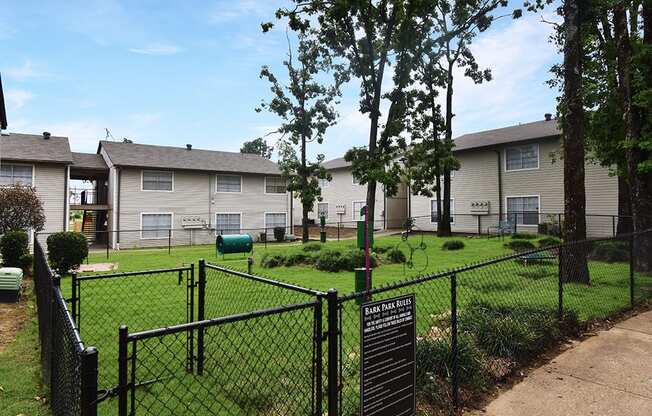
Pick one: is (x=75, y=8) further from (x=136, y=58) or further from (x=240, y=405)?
(x=240, y=405)

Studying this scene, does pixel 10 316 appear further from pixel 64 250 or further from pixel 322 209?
pixel 322 209

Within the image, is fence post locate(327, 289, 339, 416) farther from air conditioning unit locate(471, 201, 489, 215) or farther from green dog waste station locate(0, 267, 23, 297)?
air conditioning unit locate(471, 201, 489, 215)

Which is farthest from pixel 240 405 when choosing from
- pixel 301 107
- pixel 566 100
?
pixel 301 107

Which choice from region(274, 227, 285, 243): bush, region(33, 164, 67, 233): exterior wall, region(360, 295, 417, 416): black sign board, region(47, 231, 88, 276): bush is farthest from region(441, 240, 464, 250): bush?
region(33, 164, 67, 233): exterior wall

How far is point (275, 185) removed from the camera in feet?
103

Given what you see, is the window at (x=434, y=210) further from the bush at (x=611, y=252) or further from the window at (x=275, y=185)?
the bush at (x=611, y=252)

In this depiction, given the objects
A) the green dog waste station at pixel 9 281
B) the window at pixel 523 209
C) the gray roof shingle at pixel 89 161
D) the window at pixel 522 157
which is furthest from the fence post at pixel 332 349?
the gray roof shingle at pixel 89 161

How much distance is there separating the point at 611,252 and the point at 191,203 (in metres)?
23.0

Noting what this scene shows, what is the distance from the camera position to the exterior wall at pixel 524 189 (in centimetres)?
2189

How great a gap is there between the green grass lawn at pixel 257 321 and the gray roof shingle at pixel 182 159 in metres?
13.3

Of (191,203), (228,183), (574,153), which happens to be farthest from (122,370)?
(228,183)

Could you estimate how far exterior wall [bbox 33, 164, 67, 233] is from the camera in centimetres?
2238

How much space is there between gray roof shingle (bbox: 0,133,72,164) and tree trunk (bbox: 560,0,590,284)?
2358 cm

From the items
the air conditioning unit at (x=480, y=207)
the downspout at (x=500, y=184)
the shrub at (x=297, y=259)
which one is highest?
the downspout at (x=500, y=184)
